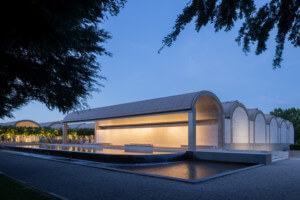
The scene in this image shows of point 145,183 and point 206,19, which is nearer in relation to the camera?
point 206,19

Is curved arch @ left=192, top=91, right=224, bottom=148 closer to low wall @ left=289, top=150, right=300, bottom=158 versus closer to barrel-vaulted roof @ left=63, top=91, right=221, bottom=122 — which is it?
barrel-vaulted roof @ left=63, top=91, right=221, bottom=122

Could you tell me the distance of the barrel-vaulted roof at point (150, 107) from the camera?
61.7 feet

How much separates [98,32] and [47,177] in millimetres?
5832

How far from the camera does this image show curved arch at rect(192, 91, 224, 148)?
22000mm

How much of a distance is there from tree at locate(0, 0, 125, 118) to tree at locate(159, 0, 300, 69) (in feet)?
5.22

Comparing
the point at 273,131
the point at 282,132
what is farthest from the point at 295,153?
the point at 282,132

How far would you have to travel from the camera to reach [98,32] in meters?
7.16

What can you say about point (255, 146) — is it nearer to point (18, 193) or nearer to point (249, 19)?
point (18, 193)

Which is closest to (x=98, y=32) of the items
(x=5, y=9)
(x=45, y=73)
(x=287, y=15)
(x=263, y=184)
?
(x=45, y=73)

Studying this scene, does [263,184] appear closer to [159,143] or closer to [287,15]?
[287,15]

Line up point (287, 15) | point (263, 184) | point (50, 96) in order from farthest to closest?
point (50, 96) < point (263, 184) < point (287, 15)

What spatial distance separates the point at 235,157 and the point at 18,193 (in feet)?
38.0

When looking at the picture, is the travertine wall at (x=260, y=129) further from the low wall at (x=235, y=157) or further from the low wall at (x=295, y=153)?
the low wall at (x=235, y=157)

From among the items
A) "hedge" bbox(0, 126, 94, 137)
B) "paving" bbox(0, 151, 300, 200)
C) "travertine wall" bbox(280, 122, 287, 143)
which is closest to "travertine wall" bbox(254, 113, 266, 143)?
"travertine wall" bbox(280, 122, 287, 143)
